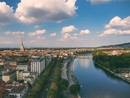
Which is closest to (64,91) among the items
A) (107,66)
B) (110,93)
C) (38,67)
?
(110,93)

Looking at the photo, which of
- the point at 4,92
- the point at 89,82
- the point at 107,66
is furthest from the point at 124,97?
the point at 107,66

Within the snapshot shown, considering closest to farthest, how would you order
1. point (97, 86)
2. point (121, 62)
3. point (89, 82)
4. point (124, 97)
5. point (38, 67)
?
1. point (124, 97)
2. point (97, 86)
3. point (89, 82)
4. point (38, 67)
5. point (121, 62)

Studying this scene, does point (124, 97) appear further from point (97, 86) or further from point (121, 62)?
point (121, 62)

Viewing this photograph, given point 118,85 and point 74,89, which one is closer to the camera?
point 74,89

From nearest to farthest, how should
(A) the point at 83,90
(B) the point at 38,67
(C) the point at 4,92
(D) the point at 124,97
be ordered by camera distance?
(C) the point at 4,92 < (D) the point at 124,97 < (A) the point at 83,90 < (B) the point at 38,67

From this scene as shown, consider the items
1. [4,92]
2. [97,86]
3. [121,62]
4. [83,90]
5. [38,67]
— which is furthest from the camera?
[121,62]

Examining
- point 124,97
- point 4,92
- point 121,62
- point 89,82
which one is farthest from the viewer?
point 121,62

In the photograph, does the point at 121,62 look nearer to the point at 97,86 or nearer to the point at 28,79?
the point at 97,86

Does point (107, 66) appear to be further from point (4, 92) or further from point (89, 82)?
point (4, 92)

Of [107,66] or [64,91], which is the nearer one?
[64,91]
